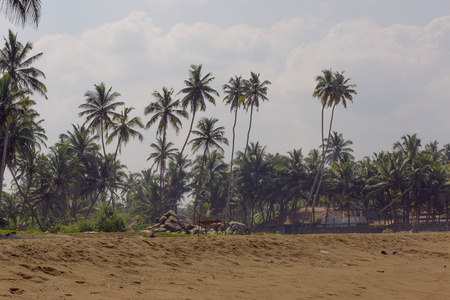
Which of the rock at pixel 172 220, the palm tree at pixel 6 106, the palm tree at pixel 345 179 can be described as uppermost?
the palm tree at pixel 6 106

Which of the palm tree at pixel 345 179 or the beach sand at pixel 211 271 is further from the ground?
the palm tree at pixel 345 179

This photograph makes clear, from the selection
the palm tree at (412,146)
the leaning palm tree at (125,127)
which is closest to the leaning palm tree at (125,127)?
the leaning palm tree at (125,127)

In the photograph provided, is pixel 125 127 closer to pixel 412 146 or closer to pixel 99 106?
pixel 99 106

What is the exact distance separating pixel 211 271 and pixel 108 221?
16897mm

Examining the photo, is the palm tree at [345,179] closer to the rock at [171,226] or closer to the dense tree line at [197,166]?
the dense tree line at [197,166]

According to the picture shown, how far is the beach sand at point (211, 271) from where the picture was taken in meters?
8.93

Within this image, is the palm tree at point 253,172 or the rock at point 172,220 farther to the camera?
the palm tree at point 253,172

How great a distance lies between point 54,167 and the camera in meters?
47.7

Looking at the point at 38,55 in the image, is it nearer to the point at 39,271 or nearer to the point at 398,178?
the point at 39,271

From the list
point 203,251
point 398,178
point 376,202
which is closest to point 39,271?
point 203,251

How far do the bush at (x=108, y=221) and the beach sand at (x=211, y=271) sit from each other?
12782 mm

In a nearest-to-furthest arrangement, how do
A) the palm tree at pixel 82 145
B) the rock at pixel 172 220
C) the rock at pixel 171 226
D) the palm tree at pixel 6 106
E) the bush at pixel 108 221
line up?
the bush at pixel 108 221, the rock at pixel 171 226, the rock at pixel 172 220, the palm tree at pixel 6 106, the palm tree at pixel 82 145

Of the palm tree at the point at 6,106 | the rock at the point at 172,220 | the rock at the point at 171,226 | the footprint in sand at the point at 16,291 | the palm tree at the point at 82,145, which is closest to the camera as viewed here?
the footprint in sand at the point at 16,291

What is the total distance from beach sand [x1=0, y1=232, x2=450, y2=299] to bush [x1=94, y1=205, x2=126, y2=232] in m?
12.8
